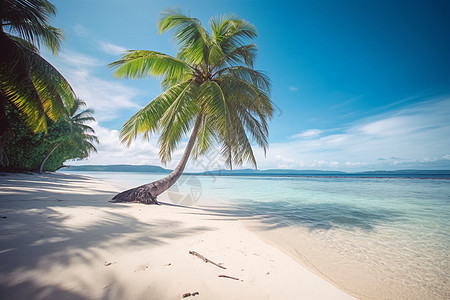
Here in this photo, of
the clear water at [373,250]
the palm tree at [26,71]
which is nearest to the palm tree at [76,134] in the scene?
the palm tree at [26,71]

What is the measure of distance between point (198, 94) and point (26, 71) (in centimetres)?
473

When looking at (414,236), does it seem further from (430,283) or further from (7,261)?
(7,261)

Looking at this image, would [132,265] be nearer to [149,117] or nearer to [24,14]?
[149,117]

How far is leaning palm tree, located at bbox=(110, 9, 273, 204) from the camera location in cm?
555

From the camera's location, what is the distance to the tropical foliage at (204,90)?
5543 millimetres

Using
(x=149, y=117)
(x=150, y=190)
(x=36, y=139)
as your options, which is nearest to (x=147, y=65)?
(x=149, y=117)

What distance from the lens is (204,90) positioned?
583 cm

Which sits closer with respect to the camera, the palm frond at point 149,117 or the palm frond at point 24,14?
the palm frond at point 24,14

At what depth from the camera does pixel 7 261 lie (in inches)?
68.7

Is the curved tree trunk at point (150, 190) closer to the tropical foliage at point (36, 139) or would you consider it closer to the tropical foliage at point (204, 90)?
the tropical foliage at point (204, 90)

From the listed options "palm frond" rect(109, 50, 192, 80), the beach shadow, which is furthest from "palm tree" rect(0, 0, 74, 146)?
the beach shadow

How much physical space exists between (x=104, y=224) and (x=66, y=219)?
0.77 metres

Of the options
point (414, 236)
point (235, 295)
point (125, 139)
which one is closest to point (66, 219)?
point (125, 139)

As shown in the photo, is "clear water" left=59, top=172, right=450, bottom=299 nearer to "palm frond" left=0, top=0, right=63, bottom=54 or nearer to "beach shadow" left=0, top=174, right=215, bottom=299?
"beach shadow" left=0, top=174, right=215, bottom=299
